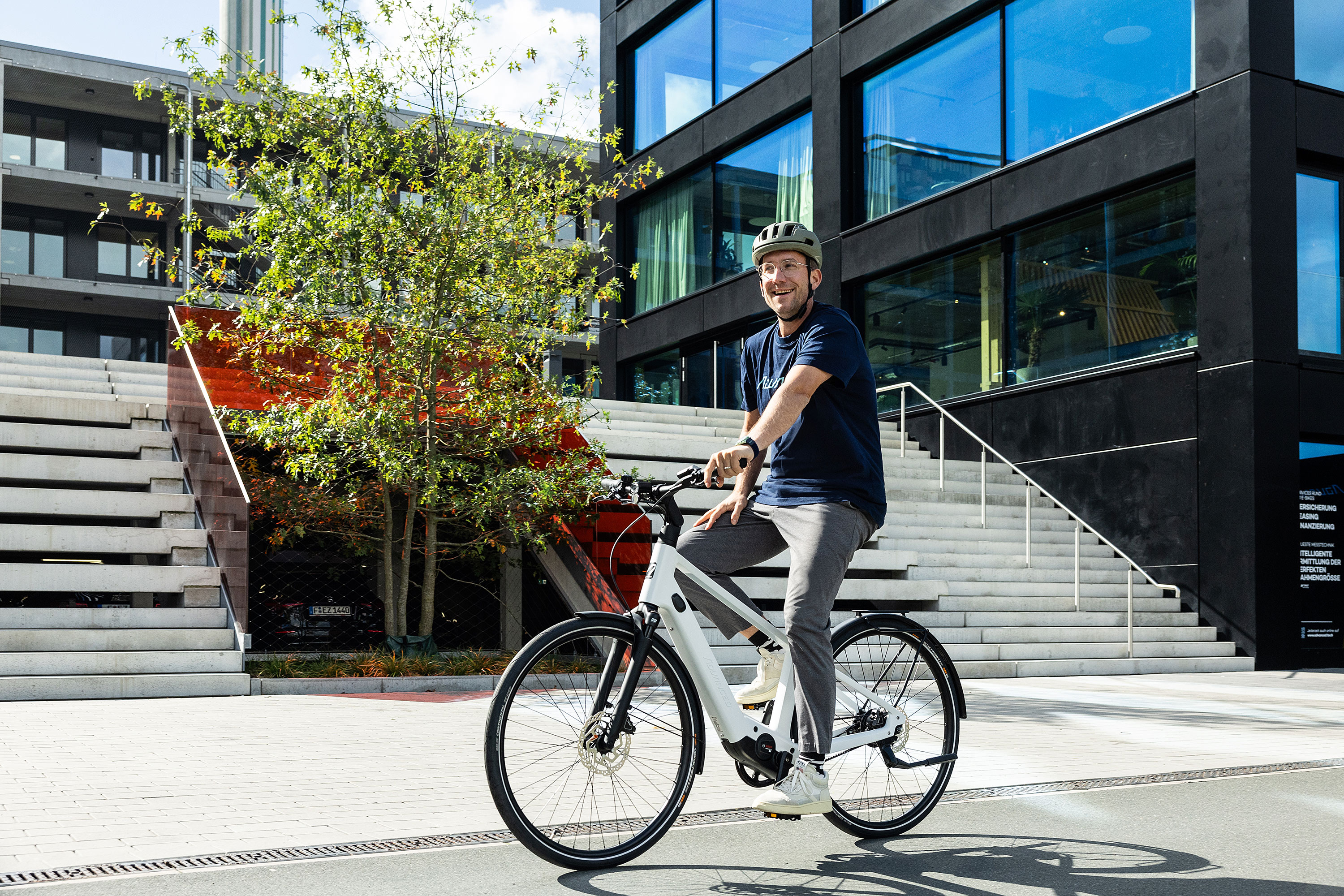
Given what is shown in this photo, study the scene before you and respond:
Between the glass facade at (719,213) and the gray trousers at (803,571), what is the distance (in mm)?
17545

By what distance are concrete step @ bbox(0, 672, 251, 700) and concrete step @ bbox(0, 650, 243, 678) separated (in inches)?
2.3

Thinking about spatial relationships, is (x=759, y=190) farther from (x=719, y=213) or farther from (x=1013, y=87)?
(x=1013, y=87)

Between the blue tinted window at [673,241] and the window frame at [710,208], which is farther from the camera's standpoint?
the blue tinted window at [673,241]

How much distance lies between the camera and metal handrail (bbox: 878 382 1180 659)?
43.7 ft

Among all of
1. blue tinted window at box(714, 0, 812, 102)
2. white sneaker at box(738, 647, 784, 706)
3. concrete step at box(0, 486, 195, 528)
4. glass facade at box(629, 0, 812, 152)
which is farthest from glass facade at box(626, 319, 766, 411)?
white sneaker at box(738, 647, 784, 706)

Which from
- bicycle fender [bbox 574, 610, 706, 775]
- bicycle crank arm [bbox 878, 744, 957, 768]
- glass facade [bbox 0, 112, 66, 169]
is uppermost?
glass facade [bbox 0, 112, 66, 169]

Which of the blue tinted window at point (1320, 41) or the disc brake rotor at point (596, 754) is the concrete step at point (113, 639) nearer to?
the disc brake rotor at point (596, 754)

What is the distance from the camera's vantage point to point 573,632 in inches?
156

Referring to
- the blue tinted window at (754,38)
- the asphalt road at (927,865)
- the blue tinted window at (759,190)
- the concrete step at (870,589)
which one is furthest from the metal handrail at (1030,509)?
the asphalt road at (927,865)

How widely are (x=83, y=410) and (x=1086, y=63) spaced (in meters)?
12.7

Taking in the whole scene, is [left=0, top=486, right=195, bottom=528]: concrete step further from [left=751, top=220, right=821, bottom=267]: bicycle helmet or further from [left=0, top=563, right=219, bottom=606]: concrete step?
[left=751, top=220, right=821, bottom=267]: bicycle helmet

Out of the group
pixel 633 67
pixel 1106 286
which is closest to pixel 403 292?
pixel 1106 286

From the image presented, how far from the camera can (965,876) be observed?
404 cm

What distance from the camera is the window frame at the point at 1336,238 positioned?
14195mm
